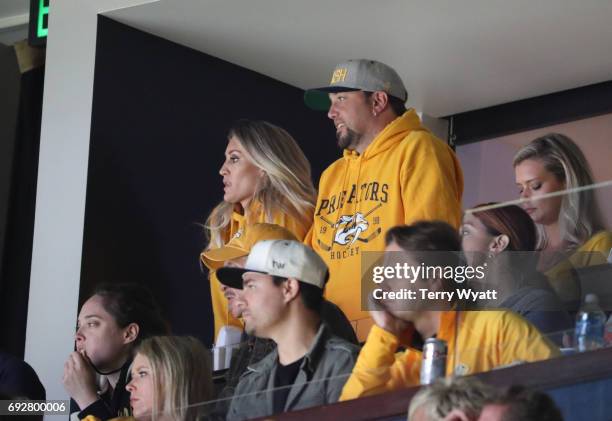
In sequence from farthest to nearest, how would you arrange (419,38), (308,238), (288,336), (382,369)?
(419,38) → (308,238) → (288,336) → (382,369)

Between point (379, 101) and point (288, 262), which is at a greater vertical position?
point (379, 101)

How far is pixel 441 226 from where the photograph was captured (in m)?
3.04

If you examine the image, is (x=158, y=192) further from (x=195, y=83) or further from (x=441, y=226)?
(x=441, y=226)

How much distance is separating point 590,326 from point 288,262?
0.80 m

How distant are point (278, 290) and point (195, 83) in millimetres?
2160

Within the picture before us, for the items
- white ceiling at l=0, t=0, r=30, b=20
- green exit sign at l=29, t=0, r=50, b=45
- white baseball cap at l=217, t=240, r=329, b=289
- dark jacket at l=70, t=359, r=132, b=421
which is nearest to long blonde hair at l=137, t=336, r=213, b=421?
white baseball cap at l=217, t=240, r=329, b=289

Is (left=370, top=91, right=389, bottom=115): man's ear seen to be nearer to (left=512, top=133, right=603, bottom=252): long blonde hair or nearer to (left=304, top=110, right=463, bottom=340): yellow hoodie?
(left=304, top=110, right=463, bottom=340): yellow hoodie

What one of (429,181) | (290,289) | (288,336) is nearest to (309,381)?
(288,336)

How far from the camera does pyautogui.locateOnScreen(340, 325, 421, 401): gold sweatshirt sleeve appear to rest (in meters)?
2.85

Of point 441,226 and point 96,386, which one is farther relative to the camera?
point 96,386

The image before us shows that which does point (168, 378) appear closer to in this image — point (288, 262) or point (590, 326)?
point (288, 262)

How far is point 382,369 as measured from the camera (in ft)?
9.48

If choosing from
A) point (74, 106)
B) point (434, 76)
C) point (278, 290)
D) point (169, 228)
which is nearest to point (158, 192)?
point (169, 228)

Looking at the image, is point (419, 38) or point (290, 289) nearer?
point (290, 289)
